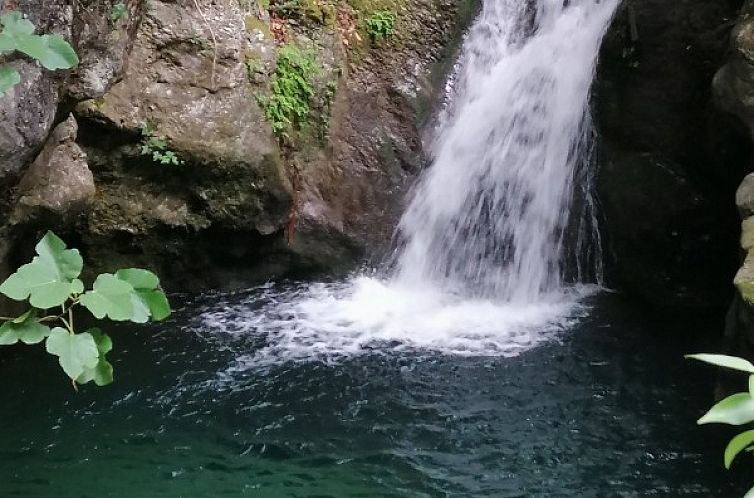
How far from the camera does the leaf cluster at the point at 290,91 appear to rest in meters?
6.08

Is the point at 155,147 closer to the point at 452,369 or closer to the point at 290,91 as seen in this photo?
the point at 290,91

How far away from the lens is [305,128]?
20.9 ft

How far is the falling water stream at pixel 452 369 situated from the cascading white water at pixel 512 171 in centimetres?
2

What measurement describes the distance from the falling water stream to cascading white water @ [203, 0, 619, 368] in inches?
0.8

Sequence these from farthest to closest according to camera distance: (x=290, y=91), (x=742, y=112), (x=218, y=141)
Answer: (x=290, y=91), (x=218, y=141), (x=742, y=112)

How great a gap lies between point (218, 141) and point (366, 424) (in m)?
2.80

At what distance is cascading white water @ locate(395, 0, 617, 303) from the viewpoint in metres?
6.27

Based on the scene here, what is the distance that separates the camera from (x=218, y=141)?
5645mm

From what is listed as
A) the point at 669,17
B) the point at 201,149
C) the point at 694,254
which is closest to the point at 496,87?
the point at 669,17

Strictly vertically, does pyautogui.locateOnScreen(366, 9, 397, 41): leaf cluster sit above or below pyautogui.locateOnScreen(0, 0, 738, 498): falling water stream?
above

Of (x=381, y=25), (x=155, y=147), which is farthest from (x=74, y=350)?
(x=381, y=25)

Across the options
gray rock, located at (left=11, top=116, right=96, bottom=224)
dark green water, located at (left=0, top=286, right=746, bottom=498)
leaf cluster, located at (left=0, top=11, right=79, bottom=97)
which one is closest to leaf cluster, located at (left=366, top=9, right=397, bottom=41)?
gray rock, located at (left=11, top=116, right=96, bottom=224)

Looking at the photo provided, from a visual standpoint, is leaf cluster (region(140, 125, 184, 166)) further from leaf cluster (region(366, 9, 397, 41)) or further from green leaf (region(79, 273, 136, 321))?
green leaf (region(79, 273, 136, 321))

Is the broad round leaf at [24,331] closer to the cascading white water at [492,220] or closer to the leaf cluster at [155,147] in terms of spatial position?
the cascading white water at [492,220]
